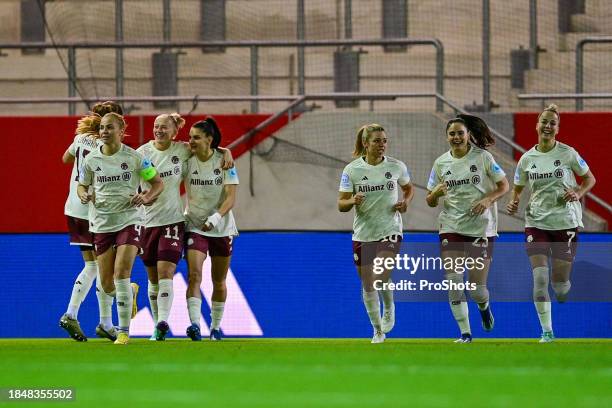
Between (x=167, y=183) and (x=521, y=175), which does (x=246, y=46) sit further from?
(x=521, y=175)

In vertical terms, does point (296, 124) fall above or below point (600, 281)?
above

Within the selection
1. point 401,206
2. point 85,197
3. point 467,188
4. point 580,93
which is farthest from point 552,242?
point 580,93

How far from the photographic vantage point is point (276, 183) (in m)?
15.9

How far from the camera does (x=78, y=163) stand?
11.9m

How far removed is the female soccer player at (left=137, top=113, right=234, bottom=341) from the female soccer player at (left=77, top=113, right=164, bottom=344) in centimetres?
48

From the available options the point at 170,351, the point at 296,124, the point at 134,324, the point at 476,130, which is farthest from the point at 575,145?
the point at 170,351

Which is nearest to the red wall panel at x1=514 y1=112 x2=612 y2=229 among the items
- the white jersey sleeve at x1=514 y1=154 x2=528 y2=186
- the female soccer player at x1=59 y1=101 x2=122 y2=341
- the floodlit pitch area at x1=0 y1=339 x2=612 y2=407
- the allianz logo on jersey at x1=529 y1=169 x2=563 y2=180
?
the white jersey sleeve at x1=514 y1=154 x2=528 y2=186

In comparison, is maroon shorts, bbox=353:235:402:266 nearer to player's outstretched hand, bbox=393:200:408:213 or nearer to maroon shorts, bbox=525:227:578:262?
player's outstretched hand, bbox=393:200:408:213

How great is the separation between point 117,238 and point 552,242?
3919mm

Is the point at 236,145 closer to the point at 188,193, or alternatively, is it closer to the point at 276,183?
Answer: the point at 276,183

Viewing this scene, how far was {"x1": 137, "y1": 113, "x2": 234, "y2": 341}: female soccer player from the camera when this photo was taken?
1170cm

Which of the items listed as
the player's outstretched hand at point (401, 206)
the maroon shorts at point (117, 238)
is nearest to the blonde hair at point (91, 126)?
the maroon shorts at point (117, 238)

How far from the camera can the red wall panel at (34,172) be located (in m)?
16.6

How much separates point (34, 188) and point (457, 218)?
705cm
